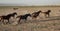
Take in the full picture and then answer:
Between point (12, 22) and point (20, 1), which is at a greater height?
point (20, 1)

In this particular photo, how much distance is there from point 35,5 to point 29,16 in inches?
6.8

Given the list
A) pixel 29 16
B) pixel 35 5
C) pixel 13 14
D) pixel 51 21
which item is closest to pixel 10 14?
pixel 13 14

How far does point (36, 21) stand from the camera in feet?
3.96

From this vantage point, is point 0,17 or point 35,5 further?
point 35,5

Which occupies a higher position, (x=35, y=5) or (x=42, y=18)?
(x=35, y=5)

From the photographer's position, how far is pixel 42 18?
1.23 metres

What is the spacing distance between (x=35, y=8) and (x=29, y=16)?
0.13 metres

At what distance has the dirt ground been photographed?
3.75ft

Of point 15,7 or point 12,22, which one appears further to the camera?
point 15,7

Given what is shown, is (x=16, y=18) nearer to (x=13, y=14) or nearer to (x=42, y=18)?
(x=13, y=14)

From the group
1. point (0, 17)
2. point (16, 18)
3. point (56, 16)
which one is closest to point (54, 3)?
point (56, 16)

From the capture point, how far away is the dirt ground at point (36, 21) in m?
1.14

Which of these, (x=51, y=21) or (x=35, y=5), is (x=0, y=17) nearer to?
(x=35, y=5)

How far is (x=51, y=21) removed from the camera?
3.98 ft
